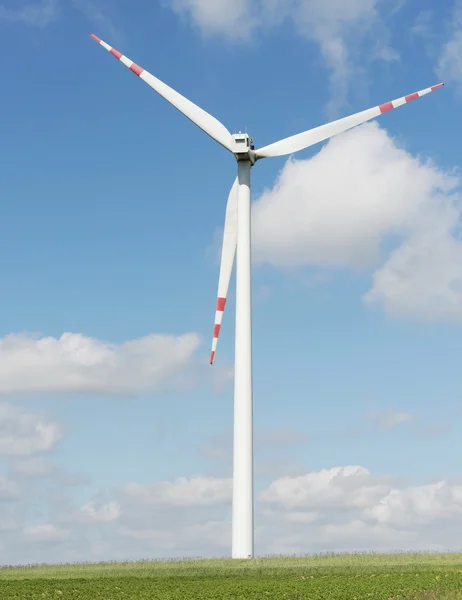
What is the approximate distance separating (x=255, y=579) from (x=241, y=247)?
82.9 feet

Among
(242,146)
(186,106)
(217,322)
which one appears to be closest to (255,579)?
(217,322)

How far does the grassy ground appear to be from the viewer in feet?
124

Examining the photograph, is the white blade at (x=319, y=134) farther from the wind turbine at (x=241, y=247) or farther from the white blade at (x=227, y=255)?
the white blade at (x=227, y=255)

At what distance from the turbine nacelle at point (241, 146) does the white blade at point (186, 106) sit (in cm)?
61

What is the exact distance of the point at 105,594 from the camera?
1561 inches

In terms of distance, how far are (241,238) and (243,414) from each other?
12948 millimetres

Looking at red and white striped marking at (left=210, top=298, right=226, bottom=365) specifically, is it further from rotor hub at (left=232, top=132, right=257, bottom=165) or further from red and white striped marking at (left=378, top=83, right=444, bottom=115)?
red and white striped marking at (left=378, top=83, right=444, bottom=115)

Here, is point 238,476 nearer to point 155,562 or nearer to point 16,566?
point 155,562

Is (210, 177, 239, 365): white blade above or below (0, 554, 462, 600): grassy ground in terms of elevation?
above

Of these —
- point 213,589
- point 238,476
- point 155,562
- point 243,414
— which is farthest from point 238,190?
point 213,589

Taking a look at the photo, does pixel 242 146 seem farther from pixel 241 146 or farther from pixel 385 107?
pixel 385 107

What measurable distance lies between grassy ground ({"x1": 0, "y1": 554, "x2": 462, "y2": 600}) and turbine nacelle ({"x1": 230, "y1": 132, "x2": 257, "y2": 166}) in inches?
1139

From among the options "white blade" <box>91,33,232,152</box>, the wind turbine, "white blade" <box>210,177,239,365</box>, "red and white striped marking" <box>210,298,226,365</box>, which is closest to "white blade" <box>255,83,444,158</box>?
the wind turbine

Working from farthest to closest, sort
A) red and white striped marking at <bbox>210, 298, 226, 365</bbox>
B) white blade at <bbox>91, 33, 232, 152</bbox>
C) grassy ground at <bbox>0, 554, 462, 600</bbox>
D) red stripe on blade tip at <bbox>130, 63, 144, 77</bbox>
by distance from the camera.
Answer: red stripe on blade tip at <bbox>130, 63, 144, 77</bbox> < white blade at <bbox>91, 33, 232, 152</bbox> < red and white striped marking at <bbox>210, 298, 226, 365</bbox> < grassy ground at <bbox>0, 554, 462, 600</bbox>
